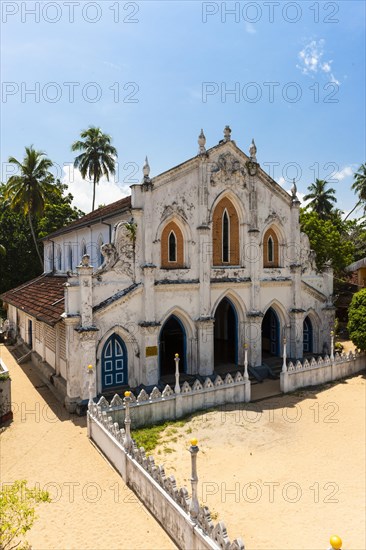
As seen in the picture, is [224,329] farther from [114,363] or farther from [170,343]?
[114,363]

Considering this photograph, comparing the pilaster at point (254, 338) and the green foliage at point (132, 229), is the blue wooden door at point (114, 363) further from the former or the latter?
the pilaster at point (254, 338)

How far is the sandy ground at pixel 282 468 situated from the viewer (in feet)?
31.1

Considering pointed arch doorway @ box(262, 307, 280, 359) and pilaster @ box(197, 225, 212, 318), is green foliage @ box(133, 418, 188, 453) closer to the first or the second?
pilaster @ box(197, 225, 212, 318)

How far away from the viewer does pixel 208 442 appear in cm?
1414

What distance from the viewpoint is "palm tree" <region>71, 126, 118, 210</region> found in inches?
1764

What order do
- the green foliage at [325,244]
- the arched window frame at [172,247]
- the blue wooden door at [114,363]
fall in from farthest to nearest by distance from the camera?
the green foliage at [325,244] < the arched window frame at [172,247] < the blue wooden door at [114,363]

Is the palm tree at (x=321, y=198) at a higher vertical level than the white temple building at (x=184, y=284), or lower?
higher

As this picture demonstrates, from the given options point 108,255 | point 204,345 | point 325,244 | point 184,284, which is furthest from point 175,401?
point 325,244

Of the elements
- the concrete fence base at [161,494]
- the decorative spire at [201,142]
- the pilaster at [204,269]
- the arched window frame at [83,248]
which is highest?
the decorative spire at [201,142]

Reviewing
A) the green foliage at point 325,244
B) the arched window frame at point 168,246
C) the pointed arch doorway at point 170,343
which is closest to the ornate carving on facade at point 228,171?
the arched window frame at point 168,246

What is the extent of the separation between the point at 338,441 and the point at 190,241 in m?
11.3

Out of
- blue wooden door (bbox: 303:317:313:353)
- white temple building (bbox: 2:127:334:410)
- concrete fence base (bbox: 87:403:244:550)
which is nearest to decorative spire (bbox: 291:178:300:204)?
white temple building (bbox: 2:127:334:410)

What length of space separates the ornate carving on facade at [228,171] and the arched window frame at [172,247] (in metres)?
3.75

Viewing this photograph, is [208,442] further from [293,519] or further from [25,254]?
[25,254]
